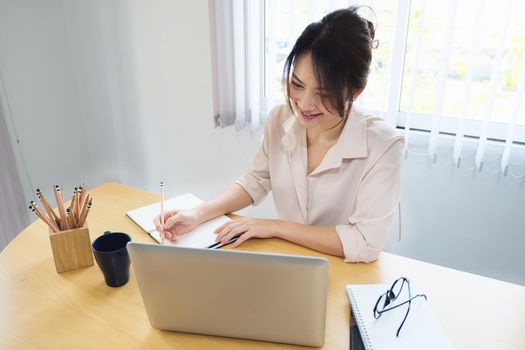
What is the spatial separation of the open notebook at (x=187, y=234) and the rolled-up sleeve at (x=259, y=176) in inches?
6.8

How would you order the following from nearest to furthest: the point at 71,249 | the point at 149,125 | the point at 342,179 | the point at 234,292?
the point at 234,292, the point at 71,249, the point at 342,179, the point at 149,125

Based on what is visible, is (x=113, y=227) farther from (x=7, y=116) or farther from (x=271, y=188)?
(x=7, y=116)

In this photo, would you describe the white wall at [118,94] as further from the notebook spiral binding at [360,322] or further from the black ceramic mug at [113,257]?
the notebook spiral binding at [360,322]

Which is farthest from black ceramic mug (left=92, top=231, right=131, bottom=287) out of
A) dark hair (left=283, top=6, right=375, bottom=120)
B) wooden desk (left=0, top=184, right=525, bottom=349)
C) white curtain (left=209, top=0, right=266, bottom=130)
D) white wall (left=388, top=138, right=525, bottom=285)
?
white wall (left=388, top=138, right=525, bottom=285)

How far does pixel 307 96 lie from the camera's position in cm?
106

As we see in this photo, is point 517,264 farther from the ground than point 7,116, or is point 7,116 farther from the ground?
point 7,116

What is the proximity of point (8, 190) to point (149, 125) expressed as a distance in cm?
83

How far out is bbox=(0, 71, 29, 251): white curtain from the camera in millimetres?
2078

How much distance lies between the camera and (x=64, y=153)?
100 inches

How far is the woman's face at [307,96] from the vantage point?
Answer: 1026 mm

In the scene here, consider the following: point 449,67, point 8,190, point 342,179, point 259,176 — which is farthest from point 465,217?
point 8,190

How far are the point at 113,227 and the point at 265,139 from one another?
21.2 inches

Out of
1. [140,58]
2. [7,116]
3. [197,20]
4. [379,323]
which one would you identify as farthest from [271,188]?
[7,116]

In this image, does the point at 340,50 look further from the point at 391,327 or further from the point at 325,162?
the point at 391,327
